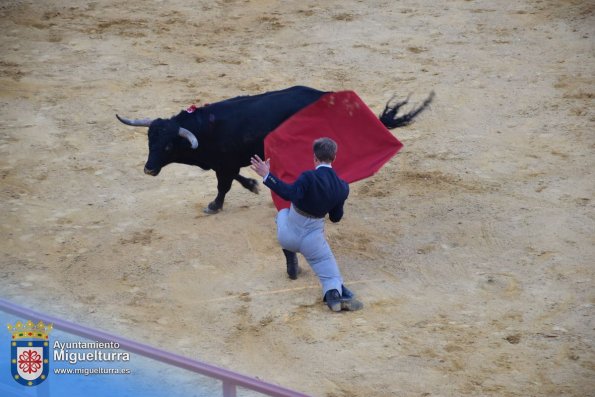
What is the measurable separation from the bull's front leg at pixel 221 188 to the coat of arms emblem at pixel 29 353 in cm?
407

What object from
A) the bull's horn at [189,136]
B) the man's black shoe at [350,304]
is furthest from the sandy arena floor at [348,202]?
the bull's horn at [189,136]

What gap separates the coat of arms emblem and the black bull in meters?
3.75

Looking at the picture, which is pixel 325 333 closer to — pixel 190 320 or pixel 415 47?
pixel 190 320

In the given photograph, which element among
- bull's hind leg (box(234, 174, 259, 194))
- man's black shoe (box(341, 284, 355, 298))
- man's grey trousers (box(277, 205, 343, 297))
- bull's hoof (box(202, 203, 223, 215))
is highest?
man's grey trousers (box(277, 205, 343, 297))

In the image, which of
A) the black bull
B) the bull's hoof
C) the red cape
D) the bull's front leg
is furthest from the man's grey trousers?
the bull's hoof

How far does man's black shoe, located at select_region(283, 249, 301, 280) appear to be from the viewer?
22.3 feet

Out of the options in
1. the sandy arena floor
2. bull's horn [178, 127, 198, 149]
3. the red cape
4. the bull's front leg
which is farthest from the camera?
the bull's front leg

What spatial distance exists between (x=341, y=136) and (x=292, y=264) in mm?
998

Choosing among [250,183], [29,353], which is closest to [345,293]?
[250,183]

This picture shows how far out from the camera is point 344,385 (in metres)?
5.65

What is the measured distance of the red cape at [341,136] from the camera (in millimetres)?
6906

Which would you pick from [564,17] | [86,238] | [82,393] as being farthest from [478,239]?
[564,17]

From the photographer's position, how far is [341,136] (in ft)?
23.1

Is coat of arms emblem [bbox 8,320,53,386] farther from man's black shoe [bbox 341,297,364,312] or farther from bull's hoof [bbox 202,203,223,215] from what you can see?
bull's hoof [bbox 202,203,223,215]
